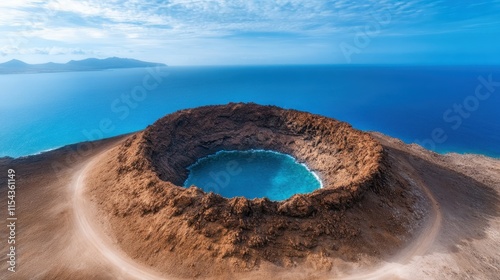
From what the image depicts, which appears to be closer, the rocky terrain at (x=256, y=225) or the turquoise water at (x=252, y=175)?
the rocky terrain at (x=256, y=225)

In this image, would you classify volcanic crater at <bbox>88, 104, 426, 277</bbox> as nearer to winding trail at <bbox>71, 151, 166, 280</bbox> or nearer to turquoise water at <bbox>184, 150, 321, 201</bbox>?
winding trail at <bbox>71, 151, 166, 280</bbox>

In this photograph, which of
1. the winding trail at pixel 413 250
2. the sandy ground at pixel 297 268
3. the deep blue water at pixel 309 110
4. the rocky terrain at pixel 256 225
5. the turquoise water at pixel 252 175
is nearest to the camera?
the winding trail at pixel 413 250

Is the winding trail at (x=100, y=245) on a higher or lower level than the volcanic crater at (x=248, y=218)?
lower

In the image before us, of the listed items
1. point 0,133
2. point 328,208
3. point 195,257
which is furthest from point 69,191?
point 0,133

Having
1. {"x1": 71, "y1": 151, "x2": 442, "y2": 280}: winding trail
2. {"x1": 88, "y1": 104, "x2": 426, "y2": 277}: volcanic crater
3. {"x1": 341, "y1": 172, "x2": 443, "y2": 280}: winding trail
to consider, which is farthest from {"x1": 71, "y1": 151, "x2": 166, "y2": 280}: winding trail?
{"x1": 341, "y1": 172, "x2": 443, "y2": 280}: winding trail

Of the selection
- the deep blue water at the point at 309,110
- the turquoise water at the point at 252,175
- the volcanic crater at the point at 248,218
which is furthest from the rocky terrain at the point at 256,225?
the deep blue water at the point at 309,110

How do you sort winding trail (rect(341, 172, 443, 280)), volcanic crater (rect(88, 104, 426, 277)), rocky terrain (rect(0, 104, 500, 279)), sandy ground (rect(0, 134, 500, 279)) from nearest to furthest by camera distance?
1. winding trail (rect(341, 172, 443, 280))
2. rocky terrain (rect(0, 104, 500, 279))
3. sandy ground (rect(0, 134, 500, 279))
4. volcanic crater (rect(88, 104, 426, 277))

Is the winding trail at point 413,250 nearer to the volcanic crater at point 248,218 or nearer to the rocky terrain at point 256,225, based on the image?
the rocky terrain at point 256,225

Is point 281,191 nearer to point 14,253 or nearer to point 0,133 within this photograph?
point 14,253
